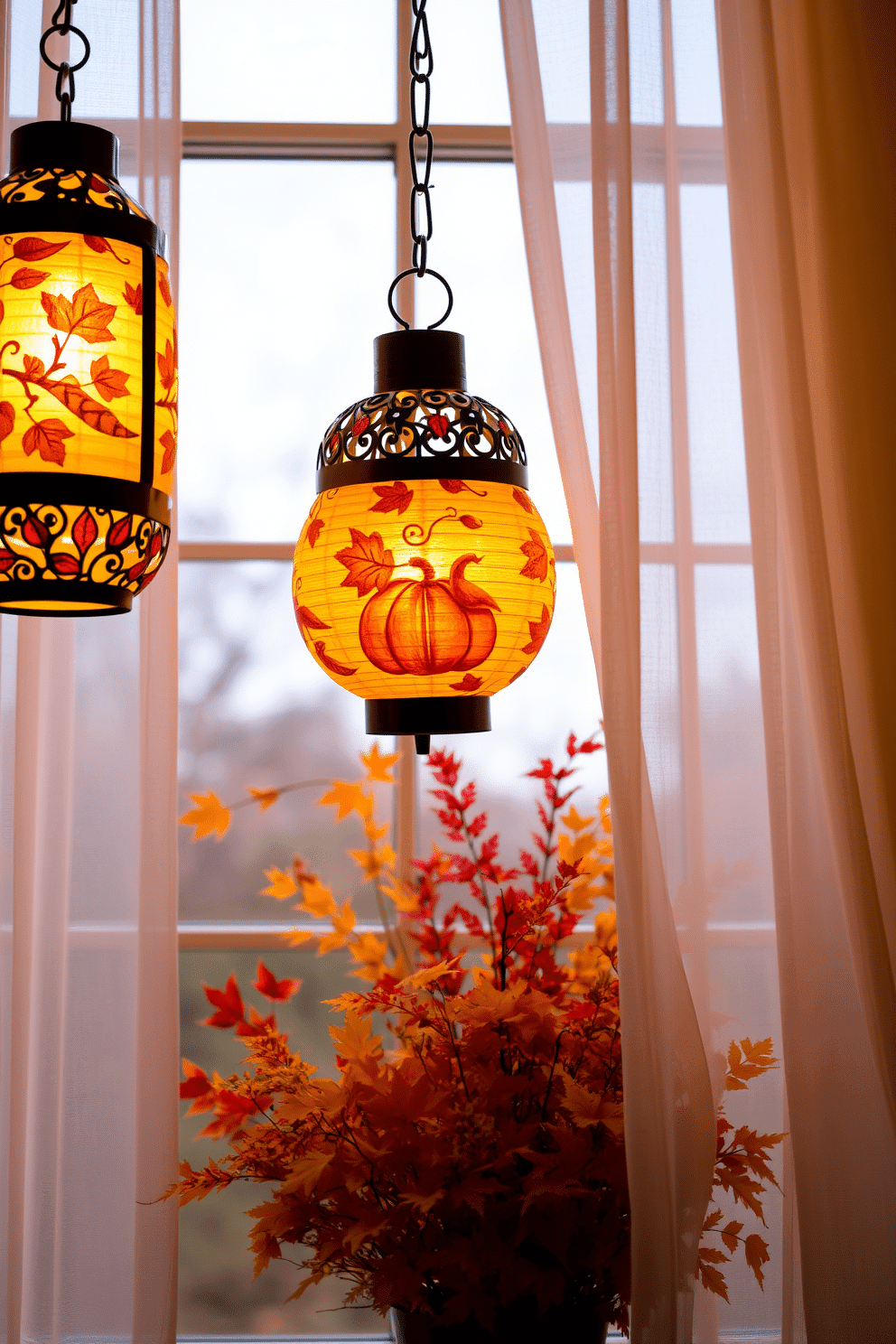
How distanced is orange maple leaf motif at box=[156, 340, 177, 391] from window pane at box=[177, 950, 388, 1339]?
1085 mm

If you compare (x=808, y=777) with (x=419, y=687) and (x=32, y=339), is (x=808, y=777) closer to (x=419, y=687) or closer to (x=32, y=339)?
(x=419, y=687)

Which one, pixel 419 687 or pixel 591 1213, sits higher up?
pixel 419 687

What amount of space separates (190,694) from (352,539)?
0.90 metres

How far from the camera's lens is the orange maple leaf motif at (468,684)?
0.85 metres

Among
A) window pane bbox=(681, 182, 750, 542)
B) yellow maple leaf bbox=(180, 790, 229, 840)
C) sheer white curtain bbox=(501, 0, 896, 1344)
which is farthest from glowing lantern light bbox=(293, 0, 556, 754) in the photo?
yellow maple leaf bbox=(180, 790, 229, 840)

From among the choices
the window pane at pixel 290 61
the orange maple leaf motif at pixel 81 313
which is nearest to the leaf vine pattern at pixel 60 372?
the orange maple leaf motif at pixel 81 313

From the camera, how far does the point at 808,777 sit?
1.23 m

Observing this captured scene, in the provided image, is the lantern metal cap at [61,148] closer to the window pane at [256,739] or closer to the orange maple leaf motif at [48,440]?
the orange maple leaf motif at [48,440]

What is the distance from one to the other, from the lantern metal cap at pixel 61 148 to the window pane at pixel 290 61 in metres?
1.04

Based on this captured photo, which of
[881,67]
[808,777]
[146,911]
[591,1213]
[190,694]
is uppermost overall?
[881,67]

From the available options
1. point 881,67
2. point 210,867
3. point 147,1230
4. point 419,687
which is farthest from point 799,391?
point 147,1230

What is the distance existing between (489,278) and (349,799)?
0.96 metres

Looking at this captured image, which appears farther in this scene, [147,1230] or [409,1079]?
[147,1230]

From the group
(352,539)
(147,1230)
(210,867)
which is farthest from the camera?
(210,867)
